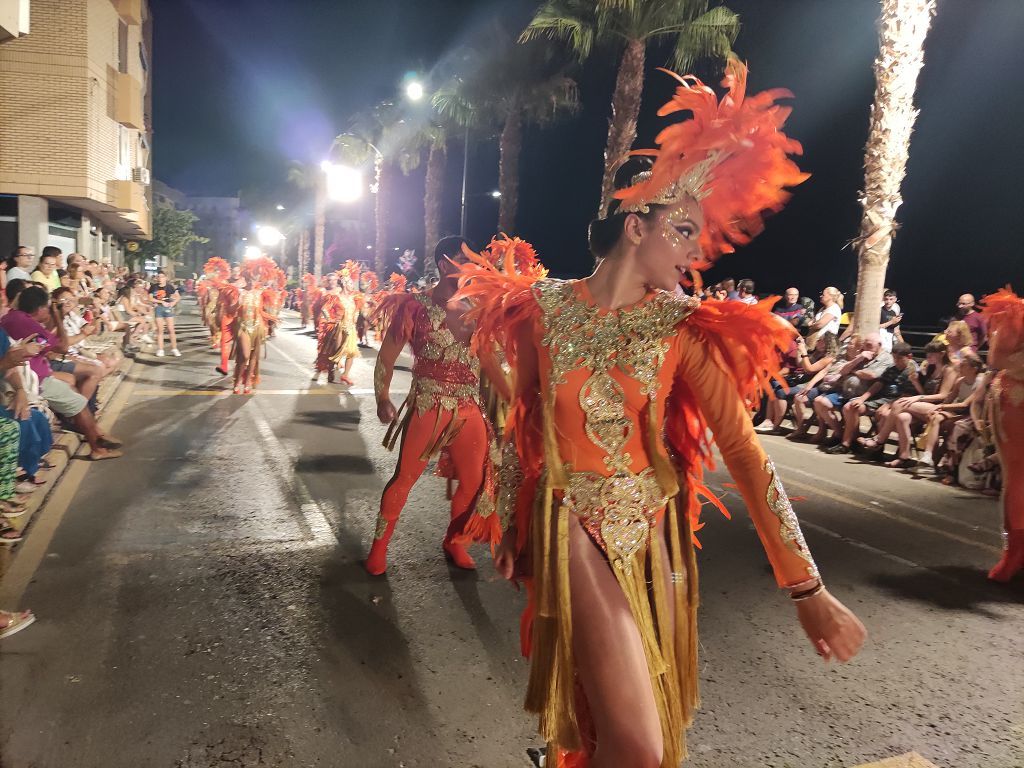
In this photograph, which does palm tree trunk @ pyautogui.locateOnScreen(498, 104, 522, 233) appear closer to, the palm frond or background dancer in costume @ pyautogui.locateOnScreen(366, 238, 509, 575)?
the palm frond

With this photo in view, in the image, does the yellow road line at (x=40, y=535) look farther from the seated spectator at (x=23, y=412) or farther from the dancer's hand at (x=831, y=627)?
the dancer's hand at (x=831, y=627)

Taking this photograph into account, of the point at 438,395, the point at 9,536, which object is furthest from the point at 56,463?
the point at 438,395

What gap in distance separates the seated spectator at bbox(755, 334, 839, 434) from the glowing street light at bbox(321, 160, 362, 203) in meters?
29.3

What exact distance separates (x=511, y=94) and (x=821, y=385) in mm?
16437

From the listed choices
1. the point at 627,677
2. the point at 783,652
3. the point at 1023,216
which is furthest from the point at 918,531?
the point at 1023,216

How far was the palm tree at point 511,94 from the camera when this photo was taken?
23000mm

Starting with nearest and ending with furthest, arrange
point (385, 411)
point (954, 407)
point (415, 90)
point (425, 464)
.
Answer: point (425, 464) < point (385, 411) < point (954, 407) < point (415, 90)

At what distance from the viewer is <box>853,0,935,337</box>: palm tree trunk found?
11.3 m

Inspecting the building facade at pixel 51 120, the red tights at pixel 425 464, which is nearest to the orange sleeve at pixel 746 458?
the red tights at pixel 425 464

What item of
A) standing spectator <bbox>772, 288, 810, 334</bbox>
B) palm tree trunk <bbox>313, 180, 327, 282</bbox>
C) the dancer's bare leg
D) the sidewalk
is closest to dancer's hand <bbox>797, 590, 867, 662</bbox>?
the dancer's bare leg

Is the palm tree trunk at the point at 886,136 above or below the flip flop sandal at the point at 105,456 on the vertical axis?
above

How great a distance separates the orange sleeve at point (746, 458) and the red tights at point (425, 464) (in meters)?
2.56

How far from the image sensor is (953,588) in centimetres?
498

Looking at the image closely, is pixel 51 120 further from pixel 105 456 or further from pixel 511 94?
pixel 105 456
